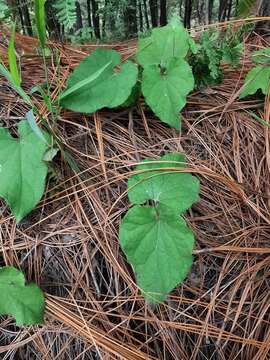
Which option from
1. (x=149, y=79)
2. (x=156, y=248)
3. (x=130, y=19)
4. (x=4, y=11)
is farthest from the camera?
(x=130, y=19)

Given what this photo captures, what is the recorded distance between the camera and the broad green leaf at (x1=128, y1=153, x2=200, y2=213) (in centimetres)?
100

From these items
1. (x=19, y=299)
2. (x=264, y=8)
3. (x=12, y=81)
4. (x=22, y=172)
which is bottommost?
(x=19, y=299)

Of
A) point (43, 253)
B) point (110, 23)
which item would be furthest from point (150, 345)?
point (110, 23)

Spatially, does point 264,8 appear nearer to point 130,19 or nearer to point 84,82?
point 84,82

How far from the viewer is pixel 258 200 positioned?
3.55 feet

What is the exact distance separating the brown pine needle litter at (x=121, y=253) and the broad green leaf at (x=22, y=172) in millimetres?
68

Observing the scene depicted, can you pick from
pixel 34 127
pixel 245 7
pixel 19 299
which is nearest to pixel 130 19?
pixel 245 7

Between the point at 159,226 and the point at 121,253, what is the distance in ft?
0.44

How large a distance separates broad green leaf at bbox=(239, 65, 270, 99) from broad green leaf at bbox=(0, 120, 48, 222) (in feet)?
2.17

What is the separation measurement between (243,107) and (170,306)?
0.68m

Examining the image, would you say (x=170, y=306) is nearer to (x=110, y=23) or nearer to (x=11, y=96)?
(x=11, y=96)

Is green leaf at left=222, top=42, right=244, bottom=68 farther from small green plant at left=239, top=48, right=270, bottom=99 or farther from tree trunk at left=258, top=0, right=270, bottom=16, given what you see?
tree trunk at left=258, top=0, right=270, bottom=16

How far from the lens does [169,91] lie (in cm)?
112

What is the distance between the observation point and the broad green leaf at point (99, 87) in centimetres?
112
